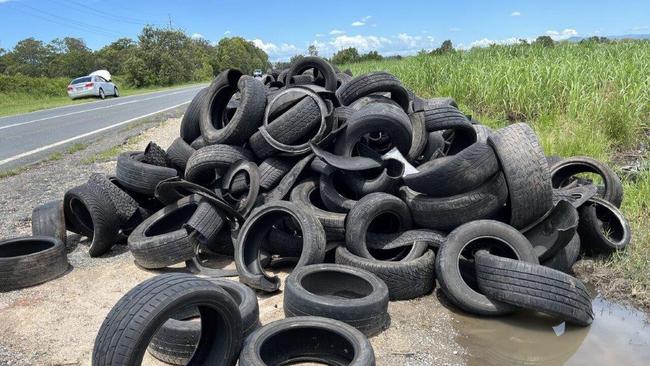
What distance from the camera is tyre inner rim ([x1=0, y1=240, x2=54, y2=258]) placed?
18.0 ft

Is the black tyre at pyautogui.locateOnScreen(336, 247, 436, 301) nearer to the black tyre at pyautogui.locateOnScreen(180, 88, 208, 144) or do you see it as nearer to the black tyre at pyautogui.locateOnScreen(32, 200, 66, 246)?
the black tyre at pyautogui.locateOnScreen(32, 200, 66, 246)

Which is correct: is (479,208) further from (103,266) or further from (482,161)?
(103,266)

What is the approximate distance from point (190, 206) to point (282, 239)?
1490mm

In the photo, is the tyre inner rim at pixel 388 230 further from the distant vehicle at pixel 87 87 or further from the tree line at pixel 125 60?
the tree line at pixel 125 60

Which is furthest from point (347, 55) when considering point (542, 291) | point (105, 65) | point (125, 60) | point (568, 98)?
point (542, 291)

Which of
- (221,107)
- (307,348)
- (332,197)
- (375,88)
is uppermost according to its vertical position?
(375,88)

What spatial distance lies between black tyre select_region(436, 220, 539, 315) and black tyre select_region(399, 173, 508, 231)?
0.25 meters

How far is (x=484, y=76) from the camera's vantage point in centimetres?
1311

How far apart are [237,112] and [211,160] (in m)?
0.83

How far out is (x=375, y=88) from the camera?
276 inches

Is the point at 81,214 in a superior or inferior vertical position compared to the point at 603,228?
superior

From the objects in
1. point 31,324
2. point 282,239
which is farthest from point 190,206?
point 31,324

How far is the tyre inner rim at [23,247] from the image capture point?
5.49 metres

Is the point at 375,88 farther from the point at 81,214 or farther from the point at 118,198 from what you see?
the point at 81,214
